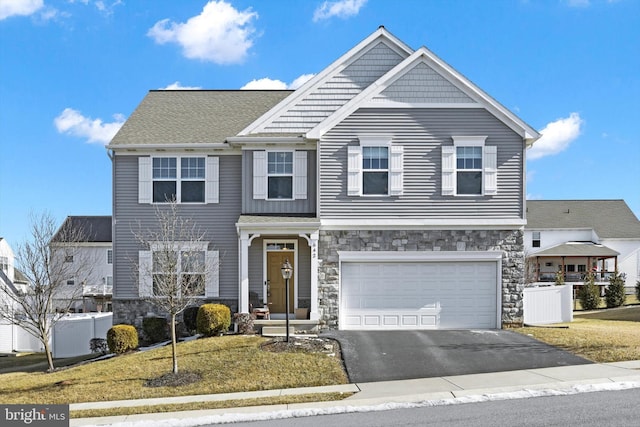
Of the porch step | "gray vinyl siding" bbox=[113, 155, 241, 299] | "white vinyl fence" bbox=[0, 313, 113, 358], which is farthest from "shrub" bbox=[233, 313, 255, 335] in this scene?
"white vinyl fence" bbox=[0, 313, 113, 358]

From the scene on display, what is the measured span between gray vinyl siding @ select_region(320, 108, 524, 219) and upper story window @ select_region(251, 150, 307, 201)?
44.4 inches

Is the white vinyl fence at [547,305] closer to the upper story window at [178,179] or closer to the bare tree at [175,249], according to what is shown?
the bare tree at [175,249]

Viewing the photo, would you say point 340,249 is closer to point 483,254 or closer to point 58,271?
point 483,254

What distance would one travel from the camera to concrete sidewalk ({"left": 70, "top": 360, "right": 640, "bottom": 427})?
480 inches

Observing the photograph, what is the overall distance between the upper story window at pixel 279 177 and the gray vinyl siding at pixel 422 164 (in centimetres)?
146

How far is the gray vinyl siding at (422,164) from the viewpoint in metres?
20.2

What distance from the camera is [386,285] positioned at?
20.2 m

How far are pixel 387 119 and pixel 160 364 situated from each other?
10504mm

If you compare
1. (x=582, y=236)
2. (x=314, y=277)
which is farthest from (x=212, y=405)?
(x=582, y=236)

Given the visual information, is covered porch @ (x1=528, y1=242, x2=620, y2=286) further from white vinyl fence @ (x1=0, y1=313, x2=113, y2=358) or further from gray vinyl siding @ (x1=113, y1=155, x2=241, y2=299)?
white vinyl fence @ (x1=0, y1=313, x2=113, y2=358)

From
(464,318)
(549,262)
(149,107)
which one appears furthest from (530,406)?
(549,262)

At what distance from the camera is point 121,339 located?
1941 centimetres

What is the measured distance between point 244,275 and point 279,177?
369 centimetres

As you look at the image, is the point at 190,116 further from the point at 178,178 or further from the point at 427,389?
the point at 427,389
